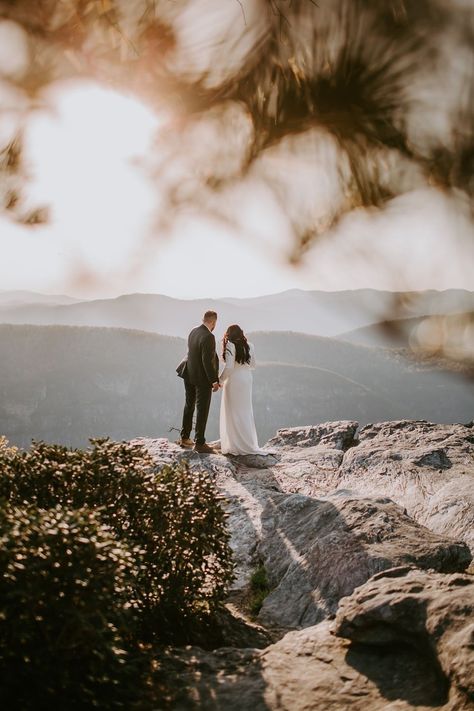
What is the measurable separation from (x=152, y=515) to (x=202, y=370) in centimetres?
782

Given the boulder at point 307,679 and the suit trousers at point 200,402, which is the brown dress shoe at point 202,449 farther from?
the boulder at point 307,679

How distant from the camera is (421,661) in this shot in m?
3.72

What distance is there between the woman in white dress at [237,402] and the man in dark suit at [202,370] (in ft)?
1.71

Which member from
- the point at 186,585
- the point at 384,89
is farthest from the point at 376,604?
the point at 384,89

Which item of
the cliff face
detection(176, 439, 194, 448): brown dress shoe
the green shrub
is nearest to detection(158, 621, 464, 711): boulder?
the cliff face

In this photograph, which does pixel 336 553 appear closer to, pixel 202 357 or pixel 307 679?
pixel 307 679

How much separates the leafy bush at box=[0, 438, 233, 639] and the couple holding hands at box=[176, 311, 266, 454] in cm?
705

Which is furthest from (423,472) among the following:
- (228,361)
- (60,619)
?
(60,619)

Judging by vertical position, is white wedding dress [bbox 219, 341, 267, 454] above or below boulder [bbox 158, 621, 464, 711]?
above

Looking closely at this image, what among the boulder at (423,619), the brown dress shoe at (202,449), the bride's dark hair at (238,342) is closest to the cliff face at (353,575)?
the boulder at (423,619)

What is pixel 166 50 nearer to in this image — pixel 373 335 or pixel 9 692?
pixel 373 335

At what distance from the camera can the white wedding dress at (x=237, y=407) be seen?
13472 millimetres

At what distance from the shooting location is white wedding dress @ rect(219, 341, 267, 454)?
1347 cm

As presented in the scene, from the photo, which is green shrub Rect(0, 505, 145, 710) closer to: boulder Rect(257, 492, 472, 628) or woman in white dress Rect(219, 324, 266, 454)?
boulder Rect(257, 492, 472, 628)
